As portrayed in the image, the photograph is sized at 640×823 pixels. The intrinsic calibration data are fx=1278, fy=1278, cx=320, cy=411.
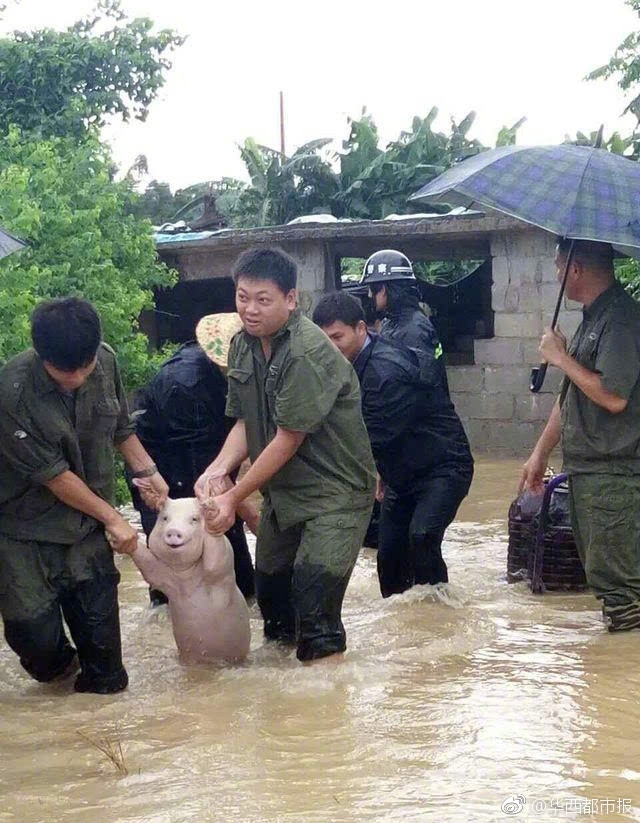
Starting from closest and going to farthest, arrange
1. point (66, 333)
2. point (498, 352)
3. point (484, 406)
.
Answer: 1. point (66, 333)
2. point (498, 352)
3. point (484, 406)

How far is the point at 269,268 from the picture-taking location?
4.93 m

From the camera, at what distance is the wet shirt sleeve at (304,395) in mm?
4816

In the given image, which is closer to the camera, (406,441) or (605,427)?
(605,427)

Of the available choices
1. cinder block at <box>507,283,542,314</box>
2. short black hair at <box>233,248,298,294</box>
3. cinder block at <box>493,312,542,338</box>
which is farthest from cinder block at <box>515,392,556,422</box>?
short black hair at <box>233,248,298,294</box>

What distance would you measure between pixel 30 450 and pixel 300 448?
105cm

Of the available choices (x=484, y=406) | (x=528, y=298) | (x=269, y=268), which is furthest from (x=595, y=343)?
(x=484, y=406)

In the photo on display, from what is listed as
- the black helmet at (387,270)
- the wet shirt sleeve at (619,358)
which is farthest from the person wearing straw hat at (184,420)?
the wet shirt sleeve at (619,358)

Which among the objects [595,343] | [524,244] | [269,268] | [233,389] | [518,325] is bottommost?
[518,325]

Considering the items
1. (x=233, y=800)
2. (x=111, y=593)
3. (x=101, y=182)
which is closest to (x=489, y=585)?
(x=111, y=593)

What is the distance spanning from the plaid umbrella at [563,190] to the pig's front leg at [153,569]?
5.84 feet

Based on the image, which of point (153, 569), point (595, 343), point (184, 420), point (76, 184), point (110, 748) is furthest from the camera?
point (76, 184)

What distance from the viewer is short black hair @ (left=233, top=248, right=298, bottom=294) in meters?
4.93

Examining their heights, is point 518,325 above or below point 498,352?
above

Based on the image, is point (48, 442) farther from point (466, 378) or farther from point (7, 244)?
point (466, 378)
